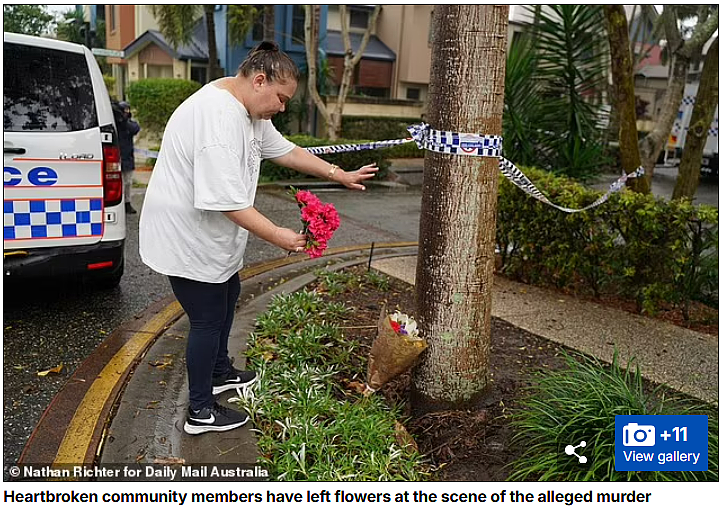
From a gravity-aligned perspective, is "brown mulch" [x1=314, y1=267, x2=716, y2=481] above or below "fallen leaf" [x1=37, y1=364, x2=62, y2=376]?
above

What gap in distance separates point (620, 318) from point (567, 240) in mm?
771

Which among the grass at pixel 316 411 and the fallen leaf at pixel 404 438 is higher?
the grass at pixel 316 411

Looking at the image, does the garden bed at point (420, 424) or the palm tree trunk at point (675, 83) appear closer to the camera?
the garden bed at point (420, 424)

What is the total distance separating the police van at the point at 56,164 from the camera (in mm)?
4211

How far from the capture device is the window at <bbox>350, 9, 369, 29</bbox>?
86.1 feet

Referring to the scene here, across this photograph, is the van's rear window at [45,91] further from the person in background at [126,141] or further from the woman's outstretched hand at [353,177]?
the person in background at [126,141]

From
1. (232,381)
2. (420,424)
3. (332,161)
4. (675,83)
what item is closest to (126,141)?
(332,161)

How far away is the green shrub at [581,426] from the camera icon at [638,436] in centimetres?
7

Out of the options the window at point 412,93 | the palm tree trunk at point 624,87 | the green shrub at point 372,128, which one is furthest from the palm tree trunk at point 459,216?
the window at point 412,93

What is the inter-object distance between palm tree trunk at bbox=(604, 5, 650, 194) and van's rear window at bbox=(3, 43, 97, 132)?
465cm

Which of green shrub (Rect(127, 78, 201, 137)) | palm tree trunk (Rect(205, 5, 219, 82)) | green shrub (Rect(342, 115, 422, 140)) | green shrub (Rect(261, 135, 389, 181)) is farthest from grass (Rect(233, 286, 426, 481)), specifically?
green shrub (Rect(342, 115, 422, 140))

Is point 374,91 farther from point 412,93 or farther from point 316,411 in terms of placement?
point 316,411

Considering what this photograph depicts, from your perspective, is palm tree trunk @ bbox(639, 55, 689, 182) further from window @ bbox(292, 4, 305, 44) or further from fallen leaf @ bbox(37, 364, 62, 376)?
window @ bbox(292, 4, 305, 44)
